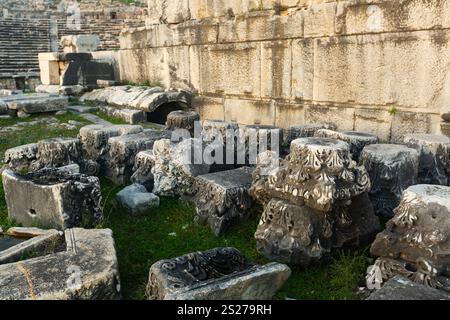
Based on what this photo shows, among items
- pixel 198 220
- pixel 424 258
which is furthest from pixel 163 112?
pixel 424 258

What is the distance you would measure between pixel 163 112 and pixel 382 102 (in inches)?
198

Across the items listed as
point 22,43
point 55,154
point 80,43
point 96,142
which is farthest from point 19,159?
point 22,43

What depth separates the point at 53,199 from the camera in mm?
3623

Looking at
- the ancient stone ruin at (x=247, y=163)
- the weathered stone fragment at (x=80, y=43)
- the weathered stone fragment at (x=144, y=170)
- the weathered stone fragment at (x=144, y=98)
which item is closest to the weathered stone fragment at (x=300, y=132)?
the ancient stone ruin at (x=247, y=163)

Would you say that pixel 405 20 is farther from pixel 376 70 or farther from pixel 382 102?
pixel 382 102

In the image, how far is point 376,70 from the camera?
555 centimetres

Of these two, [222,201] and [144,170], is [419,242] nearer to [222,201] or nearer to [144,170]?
[222,201]

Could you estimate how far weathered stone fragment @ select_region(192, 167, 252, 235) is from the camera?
12.6ft

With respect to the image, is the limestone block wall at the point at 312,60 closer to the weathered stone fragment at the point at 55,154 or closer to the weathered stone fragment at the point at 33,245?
the weathered stone fragment at the point at 55,154

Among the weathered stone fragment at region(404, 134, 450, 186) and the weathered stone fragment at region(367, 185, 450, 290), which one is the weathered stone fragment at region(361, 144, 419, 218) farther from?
the weathered stone fragment at region(367, 185, 450, 290)

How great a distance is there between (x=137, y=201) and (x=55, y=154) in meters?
1.50

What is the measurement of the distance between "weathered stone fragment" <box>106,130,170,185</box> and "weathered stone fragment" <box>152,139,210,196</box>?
1.71 ft

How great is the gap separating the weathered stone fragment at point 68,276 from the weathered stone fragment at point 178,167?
162cm

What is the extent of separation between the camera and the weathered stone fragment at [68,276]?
2498mm
